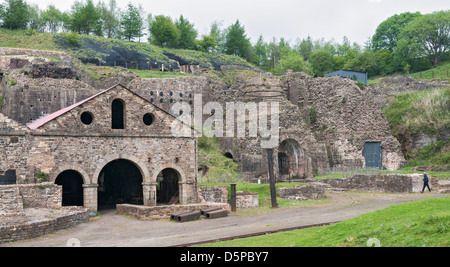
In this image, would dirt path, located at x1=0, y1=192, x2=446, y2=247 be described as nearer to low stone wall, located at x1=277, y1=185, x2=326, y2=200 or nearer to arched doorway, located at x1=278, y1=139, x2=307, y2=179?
low stone wall, located at x1=277, y1=185, x2=326, y2=200

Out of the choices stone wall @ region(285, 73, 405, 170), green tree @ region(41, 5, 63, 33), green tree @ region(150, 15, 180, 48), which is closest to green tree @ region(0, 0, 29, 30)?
green tree @ region(41, 5, 63, 33)

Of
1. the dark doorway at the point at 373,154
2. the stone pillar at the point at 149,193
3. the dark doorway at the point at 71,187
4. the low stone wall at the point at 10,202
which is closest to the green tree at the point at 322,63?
the dark doorway at the point at 373,154

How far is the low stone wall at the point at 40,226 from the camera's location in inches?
591

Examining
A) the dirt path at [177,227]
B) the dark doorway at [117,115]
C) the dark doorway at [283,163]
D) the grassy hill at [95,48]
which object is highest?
the grassy hill at [95,48]

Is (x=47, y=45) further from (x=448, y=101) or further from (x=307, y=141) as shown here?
(x=448, y=101)

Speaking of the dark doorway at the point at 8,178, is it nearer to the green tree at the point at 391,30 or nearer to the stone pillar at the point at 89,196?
the stone pillar at the point at 89,196

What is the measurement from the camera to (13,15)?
6303cm

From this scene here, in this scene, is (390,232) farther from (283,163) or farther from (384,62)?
(384,62)

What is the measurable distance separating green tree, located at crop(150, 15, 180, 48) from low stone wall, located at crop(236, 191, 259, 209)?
50467 mm

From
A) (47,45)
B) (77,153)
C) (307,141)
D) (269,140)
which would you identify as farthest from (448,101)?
(47,45)

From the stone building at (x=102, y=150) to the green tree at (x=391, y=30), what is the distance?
69040mm

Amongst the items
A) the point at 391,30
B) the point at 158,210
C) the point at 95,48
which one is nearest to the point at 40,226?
the point at 158,210

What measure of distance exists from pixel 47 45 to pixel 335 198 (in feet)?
131

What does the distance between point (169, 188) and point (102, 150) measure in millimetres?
5671
